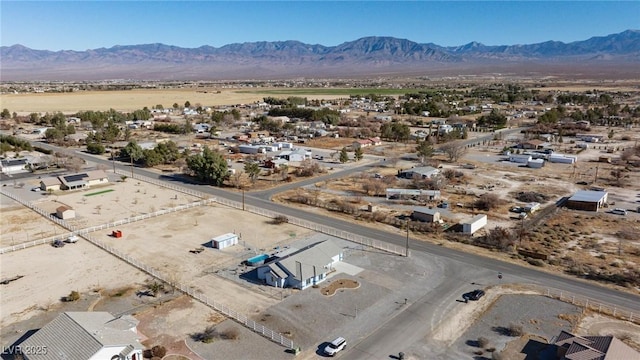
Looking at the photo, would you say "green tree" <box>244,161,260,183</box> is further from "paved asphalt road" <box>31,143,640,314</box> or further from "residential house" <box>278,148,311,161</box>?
"residential house" <box>278,148,311,161</box>

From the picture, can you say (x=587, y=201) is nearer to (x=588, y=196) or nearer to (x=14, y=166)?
(x=588, y=196)

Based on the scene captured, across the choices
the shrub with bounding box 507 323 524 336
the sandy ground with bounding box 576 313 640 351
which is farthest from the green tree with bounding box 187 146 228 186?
the sandy ground with bounding box 576 313 640 351

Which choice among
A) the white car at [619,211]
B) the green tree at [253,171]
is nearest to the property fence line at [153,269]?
the green tree at [253,171]

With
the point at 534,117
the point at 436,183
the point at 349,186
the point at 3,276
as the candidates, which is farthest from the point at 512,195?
the point at 534,117

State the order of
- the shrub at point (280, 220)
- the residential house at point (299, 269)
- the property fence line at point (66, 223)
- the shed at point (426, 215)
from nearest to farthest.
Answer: the residential house at point (299, 269) → the property fence line at point (66, 223) → the shed at point (426, 215) → the shrub at point (280, 220)

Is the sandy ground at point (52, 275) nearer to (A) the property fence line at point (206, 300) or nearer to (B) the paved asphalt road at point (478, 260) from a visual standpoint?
(A) the property fence line at point (206, 300)

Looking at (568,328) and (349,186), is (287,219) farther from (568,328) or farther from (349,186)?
(568,328)
